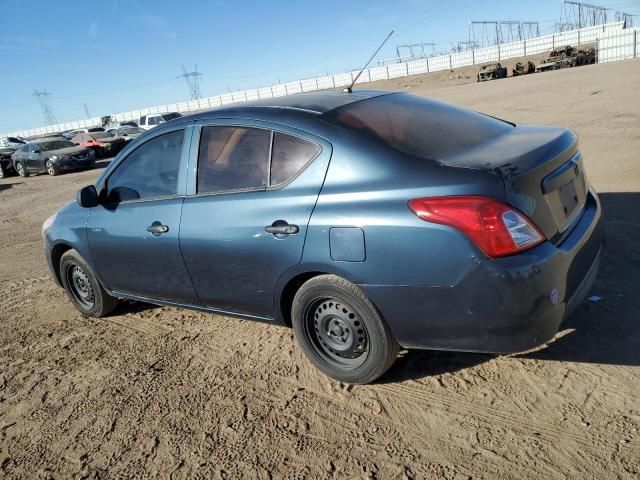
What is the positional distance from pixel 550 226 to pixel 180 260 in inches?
95.4

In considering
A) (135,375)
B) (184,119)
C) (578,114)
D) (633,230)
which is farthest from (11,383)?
(578,114)

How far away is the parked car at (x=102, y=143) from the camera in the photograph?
2523cm

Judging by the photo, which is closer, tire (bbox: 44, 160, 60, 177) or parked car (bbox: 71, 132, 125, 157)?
tire (bbox: 44, 160, 60, 177)

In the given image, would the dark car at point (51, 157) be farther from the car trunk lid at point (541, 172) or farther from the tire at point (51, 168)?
the car trunk lid at point (541, 172)

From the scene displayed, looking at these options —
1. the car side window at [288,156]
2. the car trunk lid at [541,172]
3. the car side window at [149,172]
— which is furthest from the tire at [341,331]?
the car side window at [149,172]

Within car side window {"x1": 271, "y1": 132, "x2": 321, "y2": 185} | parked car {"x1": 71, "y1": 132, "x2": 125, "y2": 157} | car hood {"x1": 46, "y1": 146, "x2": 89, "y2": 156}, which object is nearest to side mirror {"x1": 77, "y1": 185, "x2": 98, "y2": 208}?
car side window {"x1": 271, "y1": 132, "x2": 321, "y2": 185}

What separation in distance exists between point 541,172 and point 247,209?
1706mm

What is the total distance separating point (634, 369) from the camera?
283 cm

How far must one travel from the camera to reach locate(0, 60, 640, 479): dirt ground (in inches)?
96.5

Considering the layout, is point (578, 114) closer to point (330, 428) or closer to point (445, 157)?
point (445, 157)

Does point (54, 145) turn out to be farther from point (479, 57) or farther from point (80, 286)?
point (479, 57)

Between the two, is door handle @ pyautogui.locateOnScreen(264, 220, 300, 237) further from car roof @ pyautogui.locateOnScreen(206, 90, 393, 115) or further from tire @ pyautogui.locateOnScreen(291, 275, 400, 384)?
car roof @ pyautogui.locateOnScreen(206, 90, 393, 115)

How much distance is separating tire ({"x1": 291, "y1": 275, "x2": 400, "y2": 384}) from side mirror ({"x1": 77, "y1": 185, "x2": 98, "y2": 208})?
7.10 feet

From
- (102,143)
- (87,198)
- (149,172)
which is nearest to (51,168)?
(102,143)
